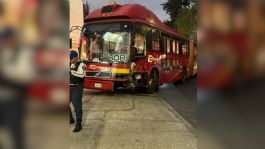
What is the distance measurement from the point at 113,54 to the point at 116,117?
→ 4677mm

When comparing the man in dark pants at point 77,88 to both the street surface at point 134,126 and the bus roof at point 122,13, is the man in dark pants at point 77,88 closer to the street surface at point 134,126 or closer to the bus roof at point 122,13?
the street surface at point 134,126

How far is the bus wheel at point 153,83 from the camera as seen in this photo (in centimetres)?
1528

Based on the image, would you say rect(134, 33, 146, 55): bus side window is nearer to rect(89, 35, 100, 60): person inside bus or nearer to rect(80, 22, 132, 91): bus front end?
rect(80, 22, 132, 91): bus front end

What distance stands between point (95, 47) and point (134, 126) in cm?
635

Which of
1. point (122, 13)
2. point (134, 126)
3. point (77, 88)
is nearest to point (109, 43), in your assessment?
point (122, 13)

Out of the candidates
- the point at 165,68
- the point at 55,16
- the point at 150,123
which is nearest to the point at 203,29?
the point at 55,16

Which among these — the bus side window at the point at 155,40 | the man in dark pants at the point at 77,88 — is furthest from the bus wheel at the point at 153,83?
the man in dark pants at the point at 77,88

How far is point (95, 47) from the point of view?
14531 mm

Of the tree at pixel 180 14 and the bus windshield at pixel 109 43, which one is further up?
the tree at pixel 180 14

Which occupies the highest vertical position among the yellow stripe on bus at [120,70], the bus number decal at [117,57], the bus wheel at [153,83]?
the bus number decal at [117,57]

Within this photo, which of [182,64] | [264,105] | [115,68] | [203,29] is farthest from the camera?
[182,64]

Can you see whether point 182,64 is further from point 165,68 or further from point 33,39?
point 33,39

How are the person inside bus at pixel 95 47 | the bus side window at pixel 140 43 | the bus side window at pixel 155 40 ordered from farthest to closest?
1. the bus side window at pixel 155 40
2. the person inside bus at pixel 95 47
3. the bus side window at pixel 140 43

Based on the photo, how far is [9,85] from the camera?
163cm
